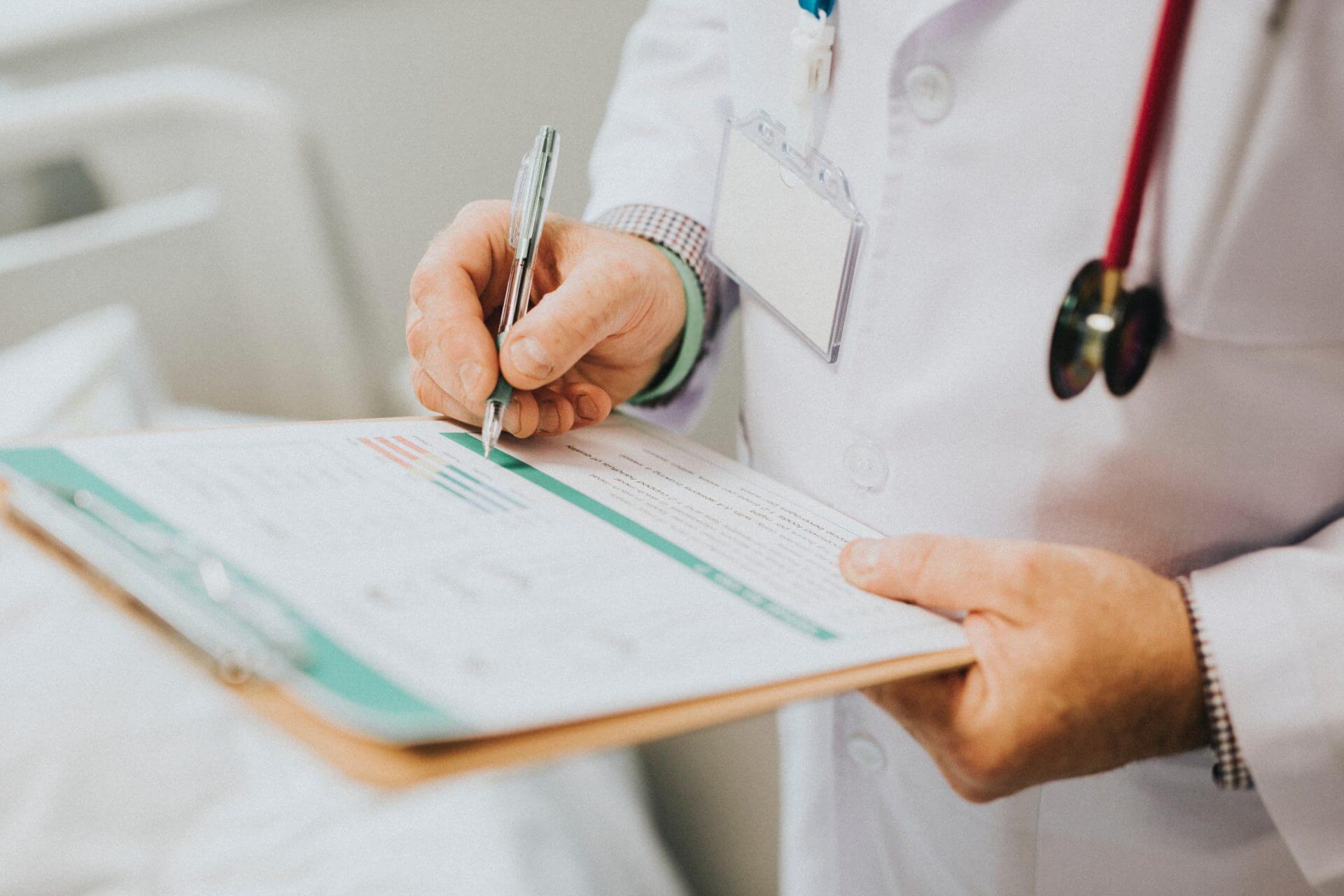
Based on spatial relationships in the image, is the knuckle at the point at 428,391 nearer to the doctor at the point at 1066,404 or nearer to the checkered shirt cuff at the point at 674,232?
the doctor at the point at 1066,404

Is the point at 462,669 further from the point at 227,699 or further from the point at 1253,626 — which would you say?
the point at 1253,626

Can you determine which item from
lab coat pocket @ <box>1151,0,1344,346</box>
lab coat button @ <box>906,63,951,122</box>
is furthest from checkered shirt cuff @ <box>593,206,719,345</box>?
lab coat pocket @ <box>1151,0,1344,346</box>

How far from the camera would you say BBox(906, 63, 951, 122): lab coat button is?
0.49 m

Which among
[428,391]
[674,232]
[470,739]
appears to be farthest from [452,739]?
[674,232]

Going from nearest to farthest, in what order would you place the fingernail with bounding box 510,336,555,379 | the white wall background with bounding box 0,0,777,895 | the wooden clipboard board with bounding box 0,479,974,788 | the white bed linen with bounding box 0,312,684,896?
the wooden clipboard board with bounding box 0,479,974,788 → the fingernail with bounding box 510,336,555,379 → the white bed linen with bounding box 0,312,684,896 → the white wall background with bounding box 0,0,777,895

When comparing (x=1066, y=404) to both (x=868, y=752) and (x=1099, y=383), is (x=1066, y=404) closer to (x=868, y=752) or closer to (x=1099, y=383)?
(x=1099, y=383)

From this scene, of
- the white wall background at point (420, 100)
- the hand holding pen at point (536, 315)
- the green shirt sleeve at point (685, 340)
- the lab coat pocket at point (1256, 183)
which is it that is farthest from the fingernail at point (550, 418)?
the white wall background at point (420, 100)

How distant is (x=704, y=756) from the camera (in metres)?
1.38

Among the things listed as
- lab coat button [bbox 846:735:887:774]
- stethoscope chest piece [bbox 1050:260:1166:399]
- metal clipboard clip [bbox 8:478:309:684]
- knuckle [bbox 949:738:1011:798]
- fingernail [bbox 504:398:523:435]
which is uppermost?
stethoscope chest piece [bbox 1050:260:1166:399]

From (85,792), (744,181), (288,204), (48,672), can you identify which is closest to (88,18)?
(288,204)

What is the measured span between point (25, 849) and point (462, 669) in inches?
28.7

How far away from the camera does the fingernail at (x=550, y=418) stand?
60 centimetres

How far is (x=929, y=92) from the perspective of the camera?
1.61ft

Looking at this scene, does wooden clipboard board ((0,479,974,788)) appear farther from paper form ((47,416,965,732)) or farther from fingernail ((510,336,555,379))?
fingernail ((510,336,555,379))
